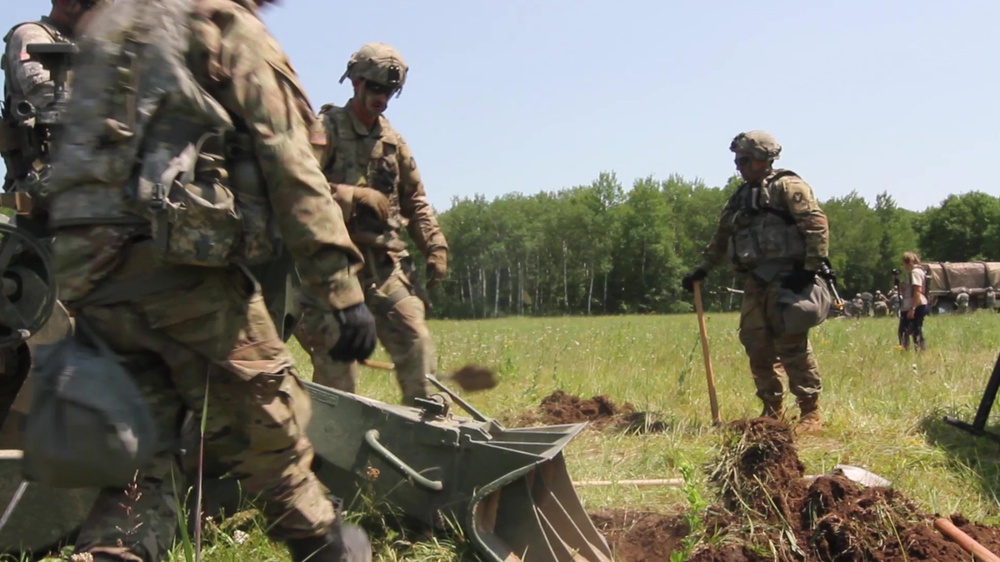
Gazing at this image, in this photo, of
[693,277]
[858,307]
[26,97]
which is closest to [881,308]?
[858,307]

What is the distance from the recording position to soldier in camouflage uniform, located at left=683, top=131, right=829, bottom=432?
7059 mm

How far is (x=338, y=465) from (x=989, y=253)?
86079mm

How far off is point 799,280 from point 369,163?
10.3 ft

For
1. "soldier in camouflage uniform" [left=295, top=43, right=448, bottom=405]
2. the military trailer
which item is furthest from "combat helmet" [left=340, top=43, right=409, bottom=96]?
the military trailer

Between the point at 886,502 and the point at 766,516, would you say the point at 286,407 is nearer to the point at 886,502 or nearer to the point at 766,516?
the point at 766,516

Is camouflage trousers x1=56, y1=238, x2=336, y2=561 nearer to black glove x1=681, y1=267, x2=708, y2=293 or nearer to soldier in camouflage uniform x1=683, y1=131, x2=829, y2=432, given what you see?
soldier in camouflage uniform x1=683, y1=131, x2=829, y2=432

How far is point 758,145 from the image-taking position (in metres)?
7.27

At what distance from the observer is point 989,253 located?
8050 cm

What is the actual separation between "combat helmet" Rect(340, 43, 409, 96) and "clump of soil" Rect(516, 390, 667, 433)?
2.61 m

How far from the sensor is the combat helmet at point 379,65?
5.82m

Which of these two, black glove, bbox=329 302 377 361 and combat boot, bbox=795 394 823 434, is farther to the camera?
combat boot, bbox=795 394 823 434

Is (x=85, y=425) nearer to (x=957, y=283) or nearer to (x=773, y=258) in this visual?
(x=773, y=258)

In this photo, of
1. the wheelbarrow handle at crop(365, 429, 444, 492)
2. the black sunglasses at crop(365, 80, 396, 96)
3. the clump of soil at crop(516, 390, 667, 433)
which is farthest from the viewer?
the clump of soil at crop(516, 390, 667, 433)

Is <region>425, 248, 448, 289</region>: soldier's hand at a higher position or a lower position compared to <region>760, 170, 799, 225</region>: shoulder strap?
lower
